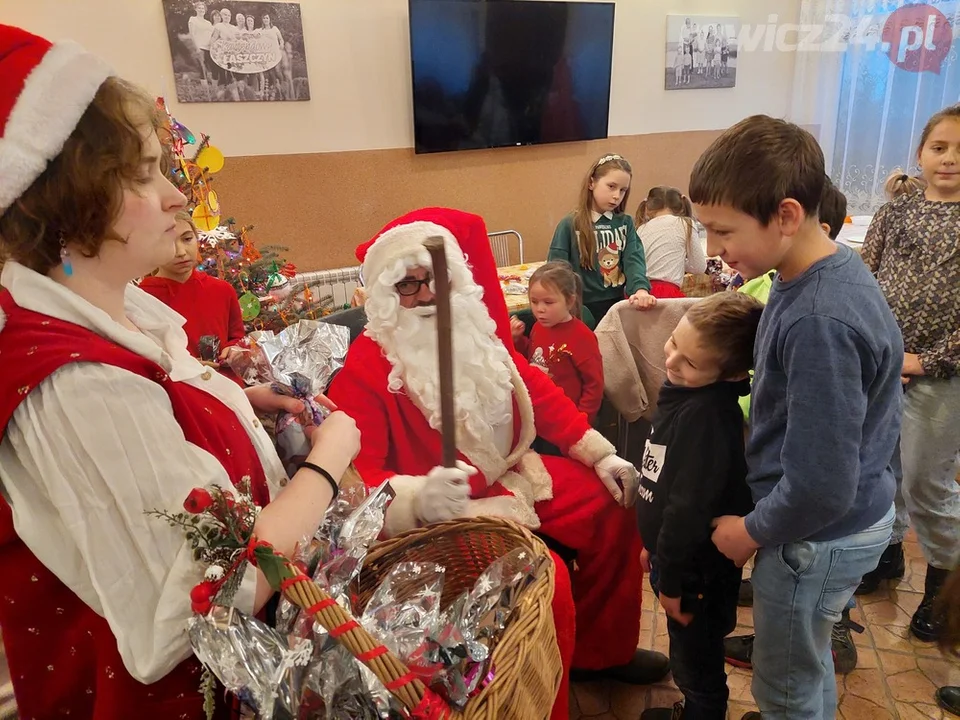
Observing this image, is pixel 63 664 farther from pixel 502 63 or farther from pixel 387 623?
pixel 502 63

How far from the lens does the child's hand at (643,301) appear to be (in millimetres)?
2088

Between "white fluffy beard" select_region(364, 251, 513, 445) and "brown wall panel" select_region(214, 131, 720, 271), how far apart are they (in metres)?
2.33

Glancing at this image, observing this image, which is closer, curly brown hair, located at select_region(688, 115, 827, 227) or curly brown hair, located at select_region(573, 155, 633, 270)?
curly brown hair, located at select_region(688, 115, 827, 227)

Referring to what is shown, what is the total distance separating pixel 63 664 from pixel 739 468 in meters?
1.19

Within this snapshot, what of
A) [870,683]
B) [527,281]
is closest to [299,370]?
[870,683]

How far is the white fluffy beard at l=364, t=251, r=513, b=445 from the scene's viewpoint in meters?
1.60

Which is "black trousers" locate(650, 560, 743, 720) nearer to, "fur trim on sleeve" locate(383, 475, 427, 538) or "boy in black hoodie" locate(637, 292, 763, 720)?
"boy in black hoodie" locate(637, 292, 763, 720)

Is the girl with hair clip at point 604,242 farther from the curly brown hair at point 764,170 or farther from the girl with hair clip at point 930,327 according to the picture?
the curly brown hair at point 764,170

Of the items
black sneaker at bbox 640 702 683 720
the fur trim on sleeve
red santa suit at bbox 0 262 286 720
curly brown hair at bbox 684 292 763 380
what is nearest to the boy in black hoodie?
curly brown hair at bbox 684 292 763 380

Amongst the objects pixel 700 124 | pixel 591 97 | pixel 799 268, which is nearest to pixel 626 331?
pixel 799 268

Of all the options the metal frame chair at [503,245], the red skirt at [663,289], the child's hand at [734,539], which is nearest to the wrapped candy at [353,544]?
the child's hand at [734,539]

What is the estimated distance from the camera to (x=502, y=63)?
411cm

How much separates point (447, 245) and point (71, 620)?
3.66 feet

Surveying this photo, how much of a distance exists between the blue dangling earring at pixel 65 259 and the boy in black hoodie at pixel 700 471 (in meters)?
1.08
